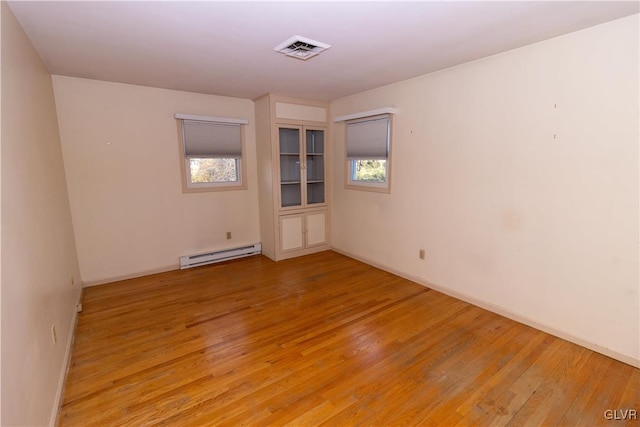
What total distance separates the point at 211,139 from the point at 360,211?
89.5 inches

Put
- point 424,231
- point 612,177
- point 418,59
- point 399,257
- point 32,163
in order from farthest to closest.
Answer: point 399,257 → point 424,231 → point 418,59 → point 612,177 → point 32,163

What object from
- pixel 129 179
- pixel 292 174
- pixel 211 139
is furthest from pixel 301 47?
pixel 129 179

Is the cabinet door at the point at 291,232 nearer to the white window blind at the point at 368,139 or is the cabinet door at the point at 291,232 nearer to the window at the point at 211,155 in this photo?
the window at the point at 211,155

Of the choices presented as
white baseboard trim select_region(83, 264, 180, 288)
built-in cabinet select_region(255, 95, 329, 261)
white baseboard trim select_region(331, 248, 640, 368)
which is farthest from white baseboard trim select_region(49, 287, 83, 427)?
white baseboard trim select_region(331, 248, 640, 368)

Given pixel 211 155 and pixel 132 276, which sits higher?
pixel 211 155

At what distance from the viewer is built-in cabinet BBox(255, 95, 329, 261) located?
4312mm

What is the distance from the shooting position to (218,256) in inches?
175

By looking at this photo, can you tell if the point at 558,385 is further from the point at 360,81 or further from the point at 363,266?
the point at 360,81

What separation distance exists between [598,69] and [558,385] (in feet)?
7.13

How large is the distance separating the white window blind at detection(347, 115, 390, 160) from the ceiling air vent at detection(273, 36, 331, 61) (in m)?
1.46

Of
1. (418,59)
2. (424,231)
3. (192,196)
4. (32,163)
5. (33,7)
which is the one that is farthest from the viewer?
(192,196)

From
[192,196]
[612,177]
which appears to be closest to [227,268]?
[192,196]

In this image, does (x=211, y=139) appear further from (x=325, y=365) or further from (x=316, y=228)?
(x=325, y=365)

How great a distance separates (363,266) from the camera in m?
4.25
